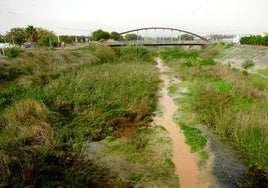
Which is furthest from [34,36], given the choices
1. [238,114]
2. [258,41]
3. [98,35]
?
[238,114]

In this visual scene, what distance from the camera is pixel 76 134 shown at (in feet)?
31.6

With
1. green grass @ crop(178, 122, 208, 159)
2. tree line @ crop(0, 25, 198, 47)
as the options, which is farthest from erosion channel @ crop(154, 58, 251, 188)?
tree line @ crop(0, 25, 198, 47)

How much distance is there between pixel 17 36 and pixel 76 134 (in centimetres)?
5321

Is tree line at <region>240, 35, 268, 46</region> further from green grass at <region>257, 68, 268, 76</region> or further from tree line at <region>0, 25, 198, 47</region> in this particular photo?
tree line at <region>0, 25, 198, 47</region>

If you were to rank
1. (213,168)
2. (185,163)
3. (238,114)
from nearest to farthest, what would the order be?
(213,168), (185,163), (238,114)

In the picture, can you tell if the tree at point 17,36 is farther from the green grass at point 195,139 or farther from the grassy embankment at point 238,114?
the green grass at point 195,139

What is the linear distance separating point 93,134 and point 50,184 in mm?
3985

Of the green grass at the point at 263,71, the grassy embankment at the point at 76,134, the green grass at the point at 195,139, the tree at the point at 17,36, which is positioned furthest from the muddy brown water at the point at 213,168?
the tree at the point at 17,36

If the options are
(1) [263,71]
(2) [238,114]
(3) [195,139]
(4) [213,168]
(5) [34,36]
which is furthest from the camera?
(5) [34,36]

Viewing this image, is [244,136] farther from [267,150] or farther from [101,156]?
[101,156]

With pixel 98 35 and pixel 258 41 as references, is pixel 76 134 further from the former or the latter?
pixel 98 35

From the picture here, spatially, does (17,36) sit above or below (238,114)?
above

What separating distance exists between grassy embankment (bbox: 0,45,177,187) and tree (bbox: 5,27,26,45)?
4256 centimetres

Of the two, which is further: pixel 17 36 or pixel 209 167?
pixel 17 36
